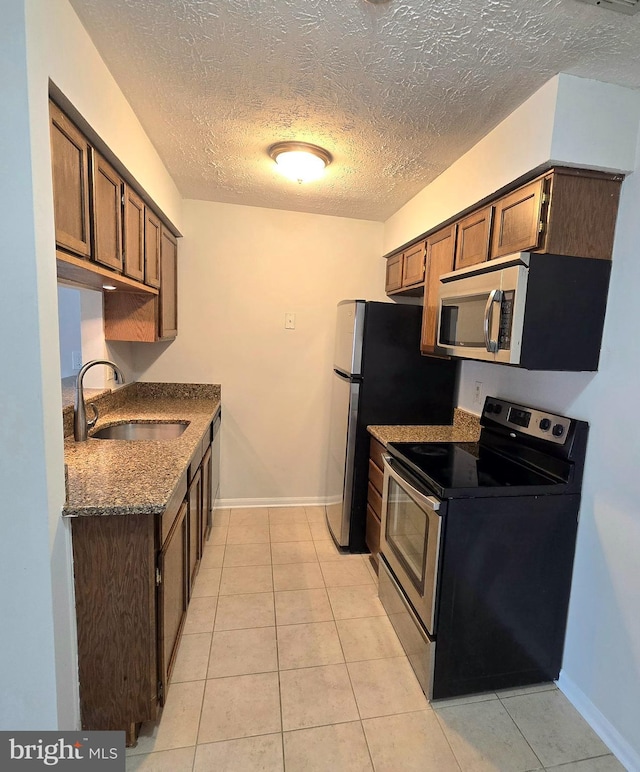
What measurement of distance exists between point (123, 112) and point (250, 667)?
2.44 meters

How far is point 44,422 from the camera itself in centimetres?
111

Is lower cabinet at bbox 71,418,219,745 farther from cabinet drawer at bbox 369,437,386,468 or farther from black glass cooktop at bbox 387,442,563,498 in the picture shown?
cabinet drawer at bbox 369,437,386,468

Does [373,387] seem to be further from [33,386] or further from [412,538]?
[33,386]

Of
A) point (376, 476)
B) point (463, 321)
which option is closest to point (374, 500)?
point (376, 476)

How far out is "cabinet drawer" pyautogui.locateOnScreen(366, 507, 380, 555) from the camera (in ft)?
8.09

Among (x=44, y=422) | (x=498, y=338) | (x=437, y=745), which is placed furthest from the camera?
(x=498, y=338)

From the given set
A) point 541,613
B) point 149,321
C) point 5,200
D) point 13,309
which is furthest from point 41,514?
point 541,613

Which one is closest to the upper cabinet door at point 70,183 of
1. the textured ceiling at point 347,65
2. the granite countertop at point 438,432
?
the textured ceiling at point 347,65

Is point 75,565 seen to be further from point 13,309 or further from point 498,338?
point 498,338

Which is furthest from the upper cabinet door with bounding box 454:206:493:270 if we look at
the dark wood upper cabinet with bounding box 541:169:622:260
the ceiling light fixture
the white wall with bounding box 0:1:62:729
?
the white wall with bounding box 0:1:62:729

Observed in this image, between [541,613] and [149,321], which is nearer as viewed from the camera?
[541,613]

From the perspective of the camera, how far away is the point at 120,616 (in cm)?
133

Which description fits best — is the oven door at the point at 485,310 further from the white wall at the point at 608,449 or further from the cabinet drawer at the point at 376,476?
the cabinet drawer at the point at 376,476

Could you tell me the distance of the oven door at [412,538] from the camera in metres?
1.59
